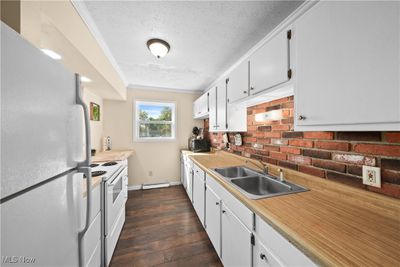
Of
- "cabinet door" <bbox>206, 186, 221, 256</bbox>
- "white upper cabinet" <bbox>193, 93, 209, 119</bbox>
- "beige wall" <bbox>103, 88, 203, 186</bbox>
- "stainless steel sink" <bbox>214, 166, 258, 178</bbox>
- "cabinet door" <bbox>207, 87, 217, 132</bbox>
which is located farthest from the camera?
"beige wall" <bbox>103, 88, 203, 186</bbox>

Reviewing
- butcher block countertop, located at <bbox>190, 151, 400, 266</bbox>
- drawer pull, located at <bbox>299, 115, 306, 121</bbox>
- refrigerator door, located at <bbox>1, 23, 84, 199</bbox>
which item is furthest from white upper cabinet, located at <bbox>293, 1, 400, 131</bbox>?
refrigerator door, located at <bbox>1, 23, 84, 199</bbox>

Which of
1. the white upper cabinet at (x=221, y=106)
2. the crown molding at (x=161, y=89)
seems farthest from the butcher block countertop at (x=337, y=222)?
the crown molding at (x=161, y=89)

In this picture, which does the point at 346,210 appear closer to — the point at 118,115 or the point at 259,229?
the point at 259,229

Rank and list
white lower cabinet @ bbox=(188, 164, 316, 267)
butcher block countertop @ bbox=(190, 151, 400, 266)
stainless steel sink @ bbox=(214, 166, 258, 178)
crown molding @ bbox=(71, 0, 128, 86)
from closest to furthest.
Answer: butcher block countertop @ bbox=(190, 151, 400, 266) → white lower cabinet @ bbox=(188, 164, 316, 267) → crown molding @ bbox=(71, 0, 128, 86) → stainless steel sink @ bbox=(214, 166, 258, 178)

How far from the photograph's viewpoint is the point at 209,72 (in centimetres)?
268

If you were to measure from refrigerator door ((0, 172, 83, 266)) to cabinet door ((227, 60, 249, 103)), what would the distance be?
1578 millimetres

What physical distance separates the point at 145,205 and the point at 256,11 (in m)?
3.12

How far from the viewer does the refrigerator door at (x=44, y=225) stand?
15.6 inches

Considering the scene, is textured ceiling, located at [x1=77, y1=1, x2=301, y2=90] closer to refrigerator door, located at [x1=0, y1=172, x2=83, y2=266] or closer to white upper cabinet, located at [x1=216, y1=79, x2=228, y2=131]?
white upper cabinet, located at [x1=216, y1=79, x2=228, y2=131]

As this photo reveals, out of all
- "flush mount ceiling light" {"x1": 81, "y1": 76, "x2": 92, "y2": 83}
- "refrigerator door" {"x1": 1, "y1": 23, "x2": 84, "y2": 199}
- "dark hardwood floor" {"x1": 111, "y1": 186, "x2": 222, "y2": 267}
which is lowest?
"dark hardwood floor" {"x1": 111, "y1": 186, "x2": 222, "y2": 267}

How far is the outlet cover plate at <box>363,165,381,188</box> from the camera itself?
888mm

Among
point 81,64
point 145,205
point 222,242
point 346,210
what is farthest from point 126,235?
point 346,210

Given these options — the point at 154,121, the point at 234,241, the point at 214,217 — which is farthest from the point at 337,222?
the point at 154,121

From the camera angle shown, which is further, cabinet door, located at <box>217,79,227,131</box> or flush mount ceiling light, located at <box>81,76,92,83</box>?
cabinet door, located at <box>217,79,227,131</box>
